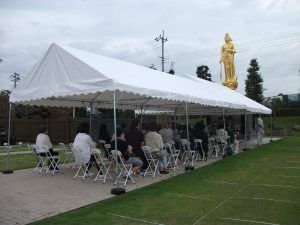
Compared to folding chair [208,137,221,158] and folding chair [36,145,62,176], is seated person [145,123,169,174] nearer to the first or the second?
folding chair [36,145,62,176]

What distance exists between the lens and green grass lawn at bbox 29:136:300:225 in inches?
221

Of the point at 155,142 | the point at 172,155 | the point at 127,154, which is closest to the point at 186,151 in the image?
the point at 172,155

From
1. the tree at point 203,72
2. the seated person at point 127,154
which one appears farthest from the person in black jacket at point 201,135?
the tree at point 203,72

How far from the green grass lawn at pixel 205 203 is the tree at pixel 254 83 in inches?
1353

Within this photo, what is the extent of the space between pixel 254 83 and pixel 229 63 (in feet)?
46.1

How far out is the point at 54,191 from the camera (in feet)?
25.7

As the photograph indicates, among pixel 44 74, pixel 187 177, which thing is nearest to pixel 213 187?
pixel 187 177

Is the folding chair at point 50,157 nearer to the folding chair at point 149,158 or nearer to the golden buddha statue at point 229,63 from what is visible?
the folding chair at point 149,158

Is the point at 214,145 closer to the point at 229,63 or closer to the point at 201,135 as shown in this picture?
the point at 201,135

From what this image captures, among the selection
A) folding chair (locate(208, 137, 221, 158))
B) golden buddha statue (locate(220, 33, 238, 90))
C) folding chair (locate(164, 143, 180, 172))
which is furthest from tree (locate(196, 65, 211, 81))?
folding chair (locate(164, 143, 180, 172))

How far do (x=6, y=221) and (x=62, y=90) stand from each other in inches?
149

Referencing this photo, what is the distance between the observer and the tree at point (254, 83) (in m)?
43.1

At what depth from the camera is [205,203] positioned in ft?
21.7

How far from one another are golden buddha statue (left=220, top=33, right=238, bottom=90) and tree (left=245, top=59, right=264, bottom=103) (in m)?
13.3
